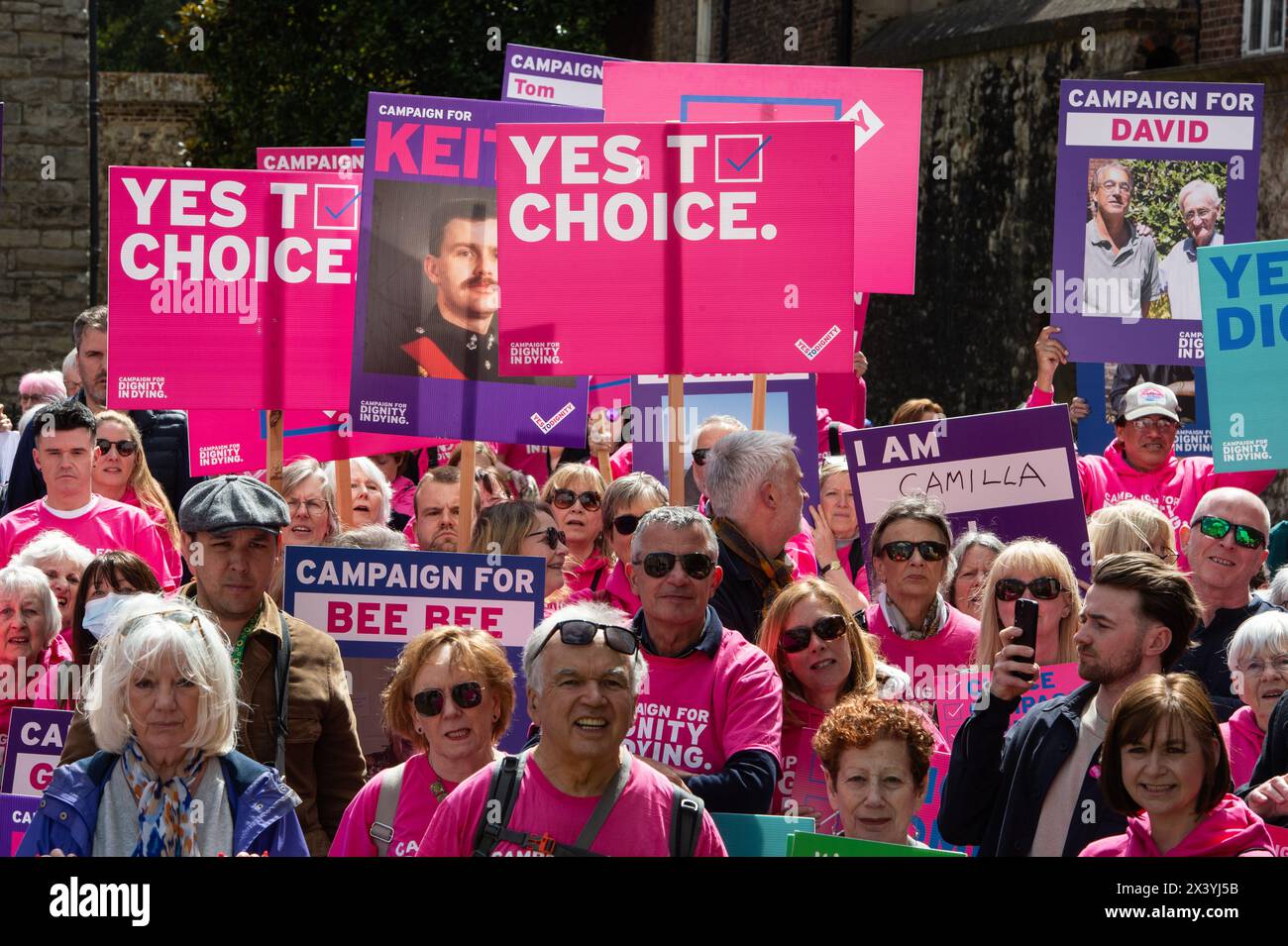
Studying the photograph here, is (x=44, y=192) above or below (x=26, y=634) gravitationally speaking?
above

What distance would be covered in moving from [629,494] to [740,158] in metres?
1.44

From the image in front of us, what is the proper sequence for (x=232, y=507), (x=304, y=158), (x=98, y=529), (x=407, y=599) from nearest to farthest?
1. (x=232, y=507)
2. (x=407, y=599)
3. (x=98, y=529)
4. (x=304, y=158)

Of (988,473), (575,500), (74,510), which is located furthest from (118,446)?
(988,473)

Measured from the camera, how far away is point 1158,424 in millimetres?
8422

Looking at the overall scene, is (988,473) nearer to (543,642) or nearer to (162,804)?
(543,642)

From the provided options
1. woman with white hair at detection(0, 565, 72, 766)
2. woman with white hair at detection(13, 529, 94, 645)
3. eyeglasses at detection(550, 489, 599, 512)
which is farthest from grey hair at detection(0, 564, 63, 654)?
eyeglasses at detection(550, 489, 599, 512)

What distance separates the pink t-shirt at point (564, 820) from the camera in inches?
153

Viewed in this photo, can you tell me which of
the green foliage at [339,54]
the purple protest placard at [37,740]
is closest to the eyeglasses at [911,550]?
the purple protest placard at [37,740]

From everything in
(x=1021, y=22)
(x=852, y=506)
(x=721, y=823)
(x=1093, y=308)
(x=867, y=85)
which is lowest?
(x=721, y=823)

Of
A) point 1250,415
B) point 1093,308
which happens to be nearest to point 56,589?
point 1250,415

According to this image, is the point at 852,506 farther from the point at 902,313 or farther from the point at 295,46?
the point at 295,46

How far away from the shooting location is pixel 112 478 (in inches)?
312

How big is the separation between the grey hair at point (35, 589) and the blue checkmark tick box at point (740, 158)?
301 cm

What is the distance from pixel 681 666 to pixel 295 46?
22999mm
